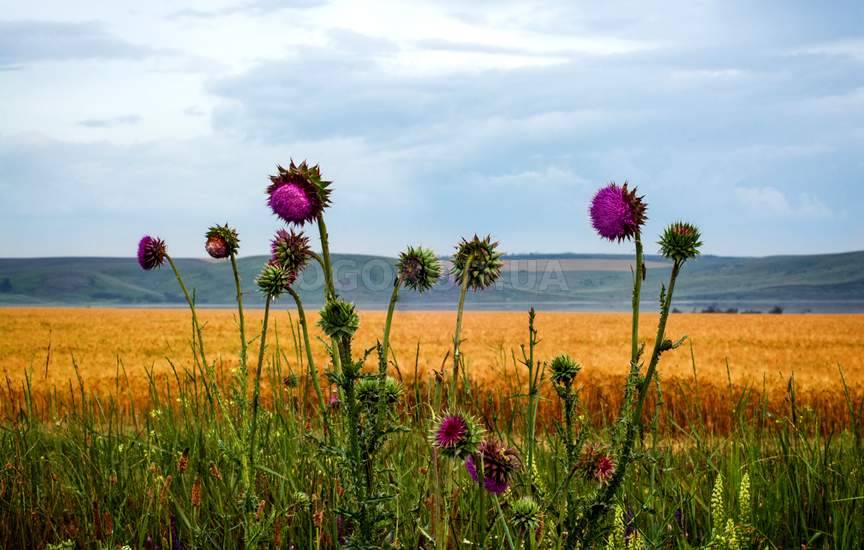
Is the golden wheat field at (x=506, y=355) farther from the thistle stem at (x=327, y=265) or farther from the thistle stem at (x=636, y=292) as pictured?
the thistle stem at (x=636, y=292)

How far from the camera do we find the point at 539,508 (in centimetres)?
233

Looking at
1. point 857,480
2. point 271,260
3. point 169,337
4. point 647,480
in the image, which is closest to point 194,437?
point 271,260

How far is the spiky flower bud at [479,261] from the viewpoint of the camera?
2521 mm

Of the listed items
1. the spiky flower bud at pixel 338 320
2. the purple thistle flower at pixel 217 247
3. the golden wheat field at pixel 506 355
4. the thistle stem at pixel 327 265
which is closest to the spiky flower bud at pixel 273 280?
the purple thistle flower at pixel 217 247

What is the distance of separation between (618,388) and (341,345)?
1068cm

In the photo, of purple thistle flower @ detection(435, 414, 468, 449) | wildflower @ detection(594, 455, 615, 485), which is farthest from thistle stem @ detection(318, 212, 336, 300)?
wildflower @ detection(594, 455, 615, 485)

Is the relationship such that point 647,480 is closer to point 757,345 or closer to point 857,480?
point 857,480

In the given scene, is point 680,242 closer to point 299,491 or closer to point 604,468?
point 604,468

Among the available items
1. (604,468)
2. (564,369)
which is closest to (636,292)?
(564,369)

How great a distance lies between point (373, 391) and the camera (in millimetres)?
2211

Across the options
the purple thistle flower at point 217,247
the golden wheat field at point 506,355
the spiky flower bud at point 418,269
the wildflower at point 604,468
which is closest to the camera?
the spiky flower bud at point 418,269

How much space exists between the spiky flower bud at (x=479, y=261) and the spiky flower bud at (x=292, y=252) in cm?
60

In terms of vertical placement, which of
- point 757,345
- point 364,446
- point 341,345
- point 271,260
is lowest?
point 757,345

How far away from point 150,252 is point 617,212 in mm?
2598
